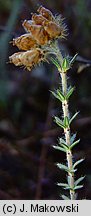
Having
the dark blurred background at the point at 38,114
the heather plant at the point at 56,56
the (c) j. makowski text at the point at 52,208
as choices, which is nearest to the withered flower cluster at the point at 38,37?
the heather plant at the point at 56,56

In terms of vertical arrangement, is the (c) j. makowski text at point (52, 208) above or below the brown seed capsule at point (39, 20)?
below

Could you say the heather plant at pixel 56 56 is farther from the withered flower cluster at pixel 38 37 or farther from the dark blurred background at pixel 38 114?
the dark blurred background at pixel 38 114

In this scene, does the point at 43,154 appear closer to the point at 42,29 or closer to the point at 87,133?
the point at 87,133

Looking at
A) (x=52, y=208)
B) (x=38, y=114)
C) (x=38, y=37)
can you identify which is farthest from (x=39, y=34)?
(x=38, y=114)

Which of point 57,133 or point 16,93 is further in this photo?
point 16,93

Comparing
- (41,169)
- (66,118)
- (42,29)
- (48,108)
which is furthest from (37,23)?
(48,108)

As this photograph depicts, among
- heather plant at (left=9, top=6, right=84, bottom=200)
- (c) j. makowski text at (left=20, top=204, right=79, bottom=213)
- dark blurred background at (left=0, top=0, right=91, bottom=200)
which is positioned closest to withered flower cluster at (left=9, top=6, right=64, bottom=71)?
heather plant at (left=9, top=6, right=84, bottom=200)
